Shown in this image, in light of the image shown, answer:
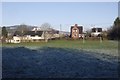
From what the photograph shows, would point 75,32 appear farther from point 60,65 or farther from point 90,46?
point 60,65

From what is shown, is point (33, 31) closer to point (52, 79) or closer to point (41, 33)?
point (41, 33)

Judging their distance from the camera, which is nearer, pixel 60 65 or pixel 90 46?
pixel 60 65

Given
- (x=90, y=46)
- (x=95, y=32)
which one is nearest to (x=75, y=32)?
(x=95, y=32)

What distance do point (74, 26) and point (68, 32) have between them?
14.0 ft

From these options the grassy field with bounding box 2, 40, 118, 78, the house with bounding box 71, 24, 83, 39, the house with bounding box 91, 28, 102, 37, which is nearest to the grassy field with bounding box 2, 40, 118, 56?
the grassy field with bounding box 2, 40, 118, 78

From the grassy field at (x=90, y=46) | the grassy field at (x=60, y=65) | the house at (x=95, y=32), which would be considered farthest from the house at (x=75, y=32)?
the grassy field at (x=60, y=65)

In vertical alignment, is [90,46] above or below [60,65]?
above

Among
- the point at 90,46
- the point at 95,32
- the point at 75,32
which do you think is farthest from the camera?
the point at 95,32

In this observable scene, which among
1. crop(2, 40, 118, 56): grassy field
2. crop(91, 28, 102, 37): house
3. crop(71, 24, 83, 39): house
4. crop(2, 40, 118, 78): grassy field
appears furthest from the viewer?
crop(91, 28, 102, 37): house

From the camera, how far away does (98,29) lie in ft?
481

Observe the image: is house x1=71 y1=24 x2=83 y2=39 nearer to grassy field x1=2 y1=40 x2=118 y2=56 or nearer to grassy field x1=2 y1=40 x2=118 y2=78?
grassy field x1=2 y1=40 x2=118 y2=56

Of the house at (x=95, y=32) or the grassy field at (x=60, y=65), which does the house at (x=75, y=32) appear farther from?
the grassy field at (x=60, y=65)

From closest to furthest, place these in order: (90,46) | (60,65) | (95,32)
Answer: (60,65)
(90,46)
(95,32)

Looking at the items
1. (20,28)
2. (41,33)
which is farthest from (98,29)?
(20,28)
